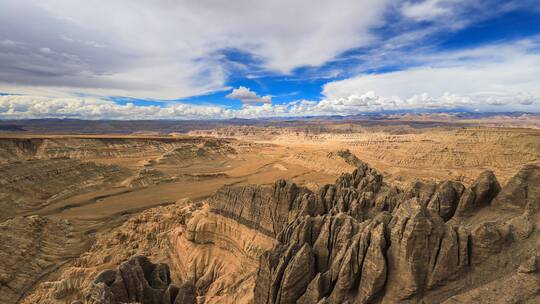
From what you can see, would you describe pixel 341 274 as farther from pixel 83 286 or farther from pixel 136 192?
pixel 136 192

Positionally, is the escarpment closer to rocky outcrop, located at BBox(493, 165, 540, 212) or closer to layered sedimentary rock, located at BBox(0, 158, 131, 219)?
rocky outcrop, located at BBox(493, 165, 540, 212)

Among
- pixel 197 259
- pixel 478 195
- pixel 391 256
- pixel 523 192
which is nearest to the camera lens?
→ pixel 391 256

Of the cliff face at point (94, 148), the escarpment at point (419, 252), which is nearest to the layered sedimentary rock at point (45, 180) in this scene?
the cliff face at point (94, 148)

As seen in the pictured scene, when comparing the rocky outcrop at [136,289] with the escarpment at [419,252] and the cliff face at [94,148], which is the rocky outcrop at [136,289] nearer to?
the escarpment at [419,252]

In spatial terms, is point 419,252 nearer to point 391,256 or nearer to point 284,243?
point 391,256

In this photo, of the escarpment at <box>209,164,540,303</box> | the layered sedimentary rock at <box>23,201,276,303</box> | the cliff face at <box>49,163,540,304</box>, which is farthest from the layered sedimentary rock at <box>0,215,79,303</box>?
the escarpment at <box>209,164,540,303</box>

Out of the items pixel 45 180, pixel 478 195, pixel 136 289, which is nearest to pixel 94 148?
pixel 45 180

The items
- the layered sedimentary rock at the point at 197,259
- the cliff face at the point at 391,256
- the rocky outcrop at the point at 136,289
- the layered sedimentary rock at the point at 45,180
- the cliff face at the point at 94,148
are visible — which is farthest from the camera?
the cliff face at the point at 94,148

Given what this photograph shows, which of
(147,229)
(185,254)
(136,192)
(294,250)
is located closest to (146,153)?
(136,192)

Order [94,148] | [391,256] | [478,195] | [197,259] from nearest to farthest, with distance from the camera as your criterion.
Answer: [391,256] → [478,195] → [197,259] → [94,148]
